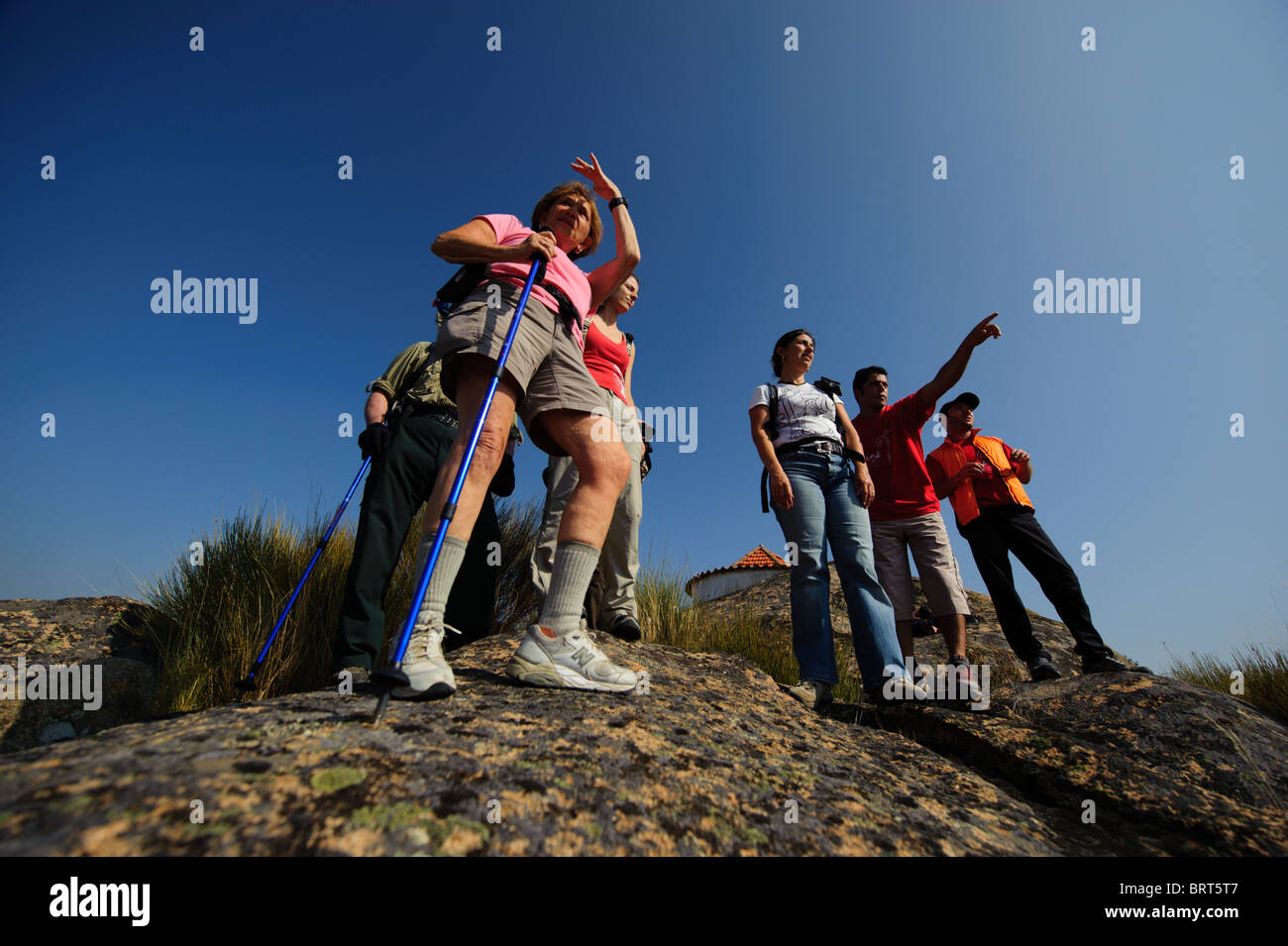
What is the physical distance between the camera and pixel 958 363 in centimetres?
380

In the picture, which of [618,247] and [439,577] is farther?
[618,247]

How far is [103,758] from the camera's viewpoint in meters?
0.99

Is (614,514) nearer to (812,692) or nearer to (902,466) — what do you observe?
(812,692)

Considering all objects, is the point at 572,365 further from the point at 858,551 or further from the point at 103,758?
the point at 858,551

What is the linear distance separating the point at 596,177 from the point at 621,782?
A: 8.15ft

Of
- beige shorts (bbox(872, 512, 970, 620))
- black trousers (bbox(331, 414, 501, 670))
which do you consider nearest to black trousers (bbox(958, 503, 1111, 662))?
beige shorts (bbox(872, 512, 970, 620))

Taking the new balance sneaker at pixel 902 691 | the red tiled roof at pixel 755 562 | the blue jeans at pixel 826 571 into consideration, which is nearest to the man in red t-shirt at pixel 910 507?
the blue jeans at pixel 826 571

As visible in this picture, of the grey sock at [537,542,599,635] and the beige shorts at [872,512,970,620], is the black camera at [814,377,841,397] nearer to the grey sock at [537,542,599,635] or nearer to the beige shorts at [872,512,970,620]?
the beige shorts at [872,512,970,620]

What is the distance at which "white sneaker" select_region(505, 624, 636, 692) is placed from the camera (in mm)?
1897

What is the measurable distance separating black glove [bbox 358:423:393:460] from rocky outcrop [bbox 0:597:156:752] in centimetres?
176

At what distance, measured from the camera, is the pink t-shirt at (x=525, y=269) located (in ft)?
7.08

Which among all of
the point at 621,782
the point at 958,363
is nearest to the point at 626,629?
the point at 621,782
